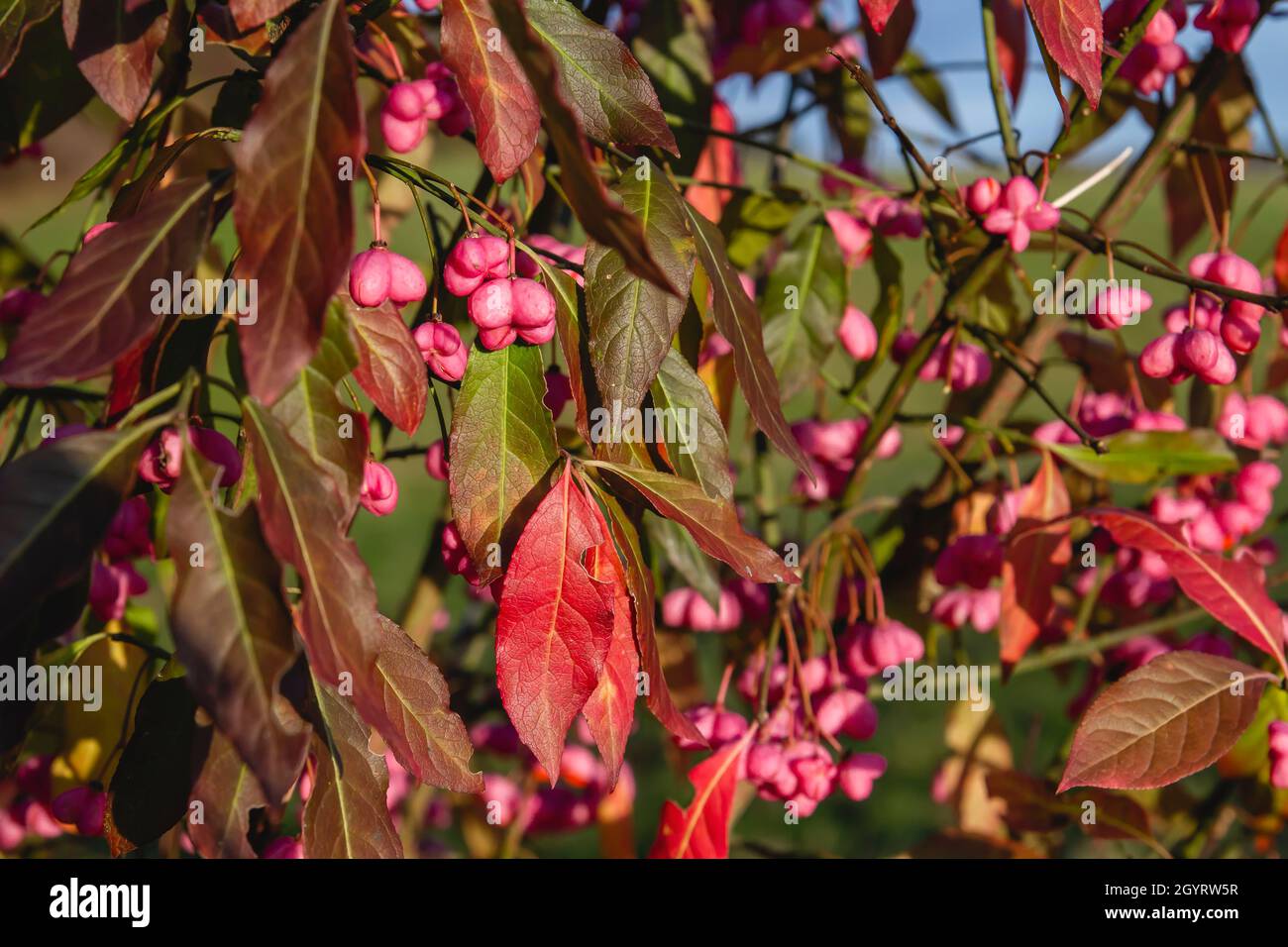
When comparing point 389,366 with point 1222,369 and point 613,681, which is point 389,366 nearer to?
point 613,681

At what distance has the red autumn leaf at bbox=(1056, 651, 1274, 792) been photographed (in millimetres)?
904

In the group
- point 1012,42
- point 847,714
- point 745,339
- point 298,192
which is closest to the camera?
point 298,192

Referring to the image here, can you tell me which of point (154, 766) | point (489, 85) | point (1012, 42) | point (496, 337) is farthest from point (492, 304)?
point (1012, 42)

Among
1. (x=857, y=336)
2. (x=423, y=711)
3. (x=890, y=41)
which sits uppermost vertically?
(x=890, y=41)

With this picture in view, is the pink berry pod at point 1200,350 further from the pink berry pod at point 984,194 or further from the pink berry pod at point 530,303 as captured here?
the pink berry pod at point 530,303

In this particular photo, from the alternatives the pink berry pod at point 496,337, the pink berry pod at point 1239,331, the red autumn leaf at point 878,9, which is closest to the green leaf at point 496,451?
the pink berry pod at point 496,337

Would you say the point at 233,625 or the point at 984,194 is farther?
the point at 984,194

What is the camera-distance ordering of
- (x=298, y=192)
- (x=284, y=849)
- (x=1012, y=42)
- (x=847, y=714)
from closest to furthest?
1. (x=298, y=192)
2. (x=284, y=849)
3. (x=847, y=714)
4. (x=1012, y=42)

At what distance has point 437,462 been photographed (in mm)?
1037

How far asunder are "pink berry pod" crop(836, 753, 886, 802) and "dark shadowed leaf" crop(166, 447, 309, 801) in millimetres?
780

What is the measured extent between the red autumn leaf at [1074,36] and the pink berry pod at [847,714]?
68 cm

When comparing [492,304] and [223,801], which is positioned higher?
[492,304]

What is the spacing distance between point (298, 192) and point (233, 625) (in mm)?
206
